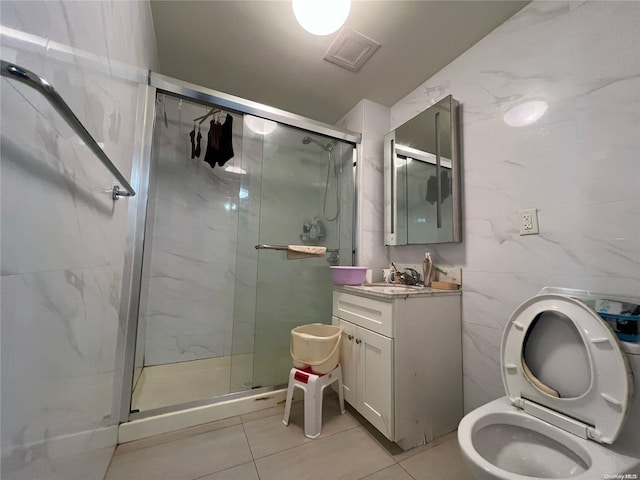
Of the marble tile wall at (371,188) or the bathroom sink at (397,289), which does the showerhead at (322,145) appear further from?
the bathroom sink at (397,289)

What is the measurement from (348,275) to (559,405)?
1.05 m

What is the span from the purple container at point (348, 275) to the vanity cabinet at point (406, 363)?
148mm

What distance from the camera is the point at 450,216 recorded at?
1462mm

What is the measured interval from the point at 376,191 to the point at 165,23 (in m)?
1.68

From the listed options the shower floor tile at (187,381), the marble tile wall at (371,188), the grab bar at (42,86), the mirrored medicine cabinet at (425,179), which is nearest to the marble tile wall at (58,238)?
the grab bar at (42,86)

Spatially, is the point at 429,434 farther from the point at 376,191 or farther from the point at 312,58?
the point at 312,58

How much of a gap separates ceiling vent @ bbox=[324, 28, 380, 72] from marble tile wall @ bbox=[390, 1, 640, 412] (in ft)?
1.89

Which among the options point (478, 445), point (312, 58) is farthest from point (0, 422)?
Answer: point (312, 58)

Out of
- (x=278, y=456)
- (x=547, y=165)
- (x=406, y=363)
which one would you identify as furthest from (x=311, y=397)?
(x=547, y=165)

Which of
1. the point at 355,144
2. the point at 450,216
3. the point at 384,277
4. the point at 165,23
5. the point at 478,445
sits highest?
the point at 165,23

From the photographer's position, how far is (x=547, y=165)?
1.11 metres

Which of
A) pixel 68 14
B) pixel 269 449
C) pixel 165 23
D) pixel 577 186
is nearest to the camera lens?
pixel 68 14

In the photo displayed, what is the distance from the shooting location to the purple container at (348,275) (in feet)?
5.23

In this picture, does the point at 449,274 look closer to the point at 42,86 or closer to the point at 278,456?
the point at 278,456
